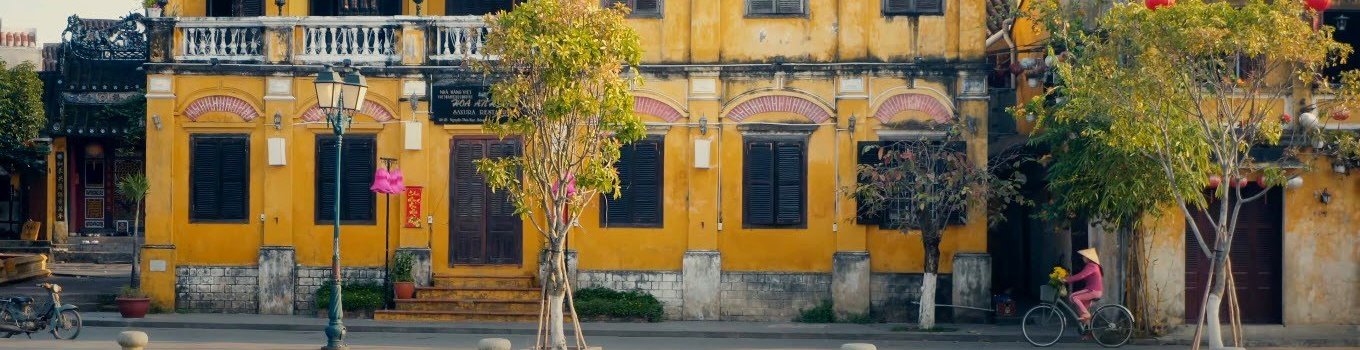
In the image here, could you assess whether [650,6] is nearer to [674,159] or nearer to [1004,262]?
[674,159]

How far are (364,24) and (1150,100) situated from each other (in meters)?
13.2

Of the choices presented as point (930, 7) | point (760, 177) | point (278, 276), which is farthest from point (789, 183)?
point (278, 276)

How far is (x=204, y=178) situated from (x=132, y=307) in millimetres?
2537

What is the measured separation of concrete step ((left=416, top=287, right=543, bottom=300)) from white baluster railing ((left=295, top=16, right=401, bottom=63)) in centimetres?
388

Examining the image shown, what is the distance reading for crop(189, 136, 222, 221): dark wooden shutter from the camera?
26.8 metres

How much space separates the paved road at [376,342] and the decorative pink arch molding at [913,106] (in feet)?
13.1

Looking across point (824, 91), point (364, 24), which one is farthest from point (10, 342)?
point (824, 91)

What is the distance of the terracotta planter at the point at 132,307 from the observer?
25469mm

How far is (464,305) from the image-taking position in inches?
1013

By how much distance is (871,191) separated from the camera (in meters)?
24.3

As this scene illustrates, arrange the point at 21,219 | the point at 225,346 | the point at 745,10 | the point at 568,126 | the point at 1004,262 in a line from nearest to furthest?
the point at 568,126 → the point at 225,346 → the point at 745,10 → the point at 1004,262 → the point at 21,219

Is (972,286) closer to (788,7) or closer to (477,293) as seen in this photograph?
(788,7)

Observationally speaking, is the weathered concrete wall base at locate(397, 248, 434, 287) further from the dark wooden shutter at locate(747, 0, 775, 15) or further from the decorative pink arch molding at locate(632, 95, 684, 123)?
the dark wooden shutter at locate(747, 0, 775, 15)

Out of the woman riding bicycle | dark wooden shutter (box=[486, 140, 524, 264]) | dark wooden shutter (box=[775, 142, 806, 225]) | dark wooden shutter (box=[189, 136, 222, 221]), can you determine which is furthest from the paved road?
dark wooden shutter (box=[189, 136, 222, 221])
